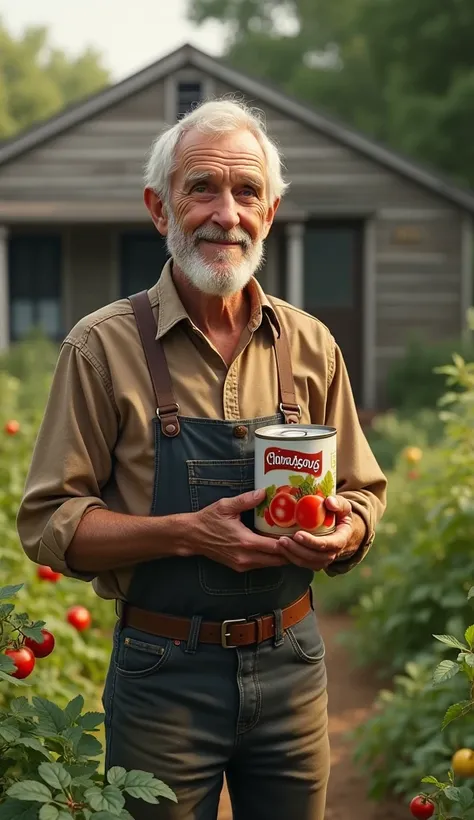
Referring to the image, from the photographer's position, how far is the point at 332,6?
3753 centimetres

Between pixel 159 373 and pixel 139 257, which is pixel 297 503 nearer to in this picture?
pixel 159 373

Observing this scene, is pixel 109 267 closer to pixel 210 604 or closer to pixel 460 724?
pixel 460 724

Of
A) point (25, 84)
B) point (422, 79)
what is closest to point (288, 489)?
point (422, 79)

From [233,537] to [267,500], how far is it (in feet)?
0.37

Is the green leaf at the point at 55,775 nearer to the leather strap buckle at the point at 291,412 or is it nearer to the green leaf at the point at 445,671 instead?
the green leaf at the point at 445,671

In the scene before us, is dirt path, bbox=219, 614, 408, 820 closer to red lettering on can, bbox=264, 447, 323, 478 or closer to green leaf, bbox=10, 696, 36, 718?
green leaf, bbox=10, 696, 36, 718

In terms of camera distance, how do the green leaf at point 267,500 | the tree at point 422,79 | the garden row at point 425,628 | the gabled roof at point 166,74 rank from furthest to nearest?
the tree at point 422,79
the gabled roof at point 166,74
the garden row at point 425,628
the green leaf at point 267,500

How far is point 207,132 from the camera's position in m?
2.50

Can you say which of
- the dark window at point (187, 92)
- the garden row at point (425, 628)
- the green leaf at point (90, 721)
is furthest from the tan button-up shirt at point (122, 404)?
the dark window at point (187, 92)

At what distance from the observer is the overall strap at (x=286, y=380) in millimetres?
2553

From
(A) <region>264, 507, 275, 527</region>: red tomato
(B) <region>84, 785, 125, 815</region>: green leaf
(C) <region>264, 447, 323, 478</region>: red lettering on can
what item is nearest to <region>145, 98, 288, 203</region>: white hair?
(C) <region>264, 447, 323, 478</region>: red lettering on can

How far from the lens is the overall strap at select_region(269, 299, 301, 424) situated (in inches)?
101

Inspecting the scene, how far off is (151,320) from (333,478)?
0.58m

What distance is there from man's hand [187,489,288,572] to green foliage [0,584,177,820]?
16.3 inches
